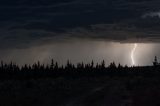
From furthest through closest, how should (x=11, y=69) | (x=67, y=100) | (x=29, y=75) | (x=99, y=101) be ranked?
(x=11, y=69) < (x=29, y=75) < (x=67, y=100) < (x=99, y=101)

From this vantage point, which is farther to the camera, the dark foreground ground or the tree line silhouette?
the tree line silhouette

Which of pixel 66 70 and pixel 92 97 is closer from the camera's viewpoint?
pixel 92 97

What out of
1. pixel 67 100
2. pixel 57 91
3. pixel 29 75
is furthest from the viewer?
pixel 29 75

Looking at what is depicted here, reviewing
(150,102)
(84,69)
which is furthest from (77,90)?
(84,69)

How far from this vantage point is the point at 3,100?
5100cm

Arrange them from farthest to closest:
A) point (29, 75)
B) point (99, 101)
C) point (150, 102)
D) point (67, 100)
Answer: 1. point (29, 75)
2. point (67, 100)
3. point (99, 101)
4. point (150, 102)

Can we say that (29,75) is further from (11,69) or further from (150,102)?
(150,102)

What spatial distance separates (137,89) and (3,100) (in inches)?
556

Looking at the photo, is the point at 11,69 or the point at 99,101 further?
the point at 11,69

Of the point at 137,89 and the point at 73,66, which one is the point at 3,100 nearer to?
the point at 137,89

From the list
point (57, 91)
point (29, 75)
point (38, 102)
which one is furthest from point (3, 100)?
point (29, 75)

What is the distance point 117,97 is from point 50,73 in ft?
310

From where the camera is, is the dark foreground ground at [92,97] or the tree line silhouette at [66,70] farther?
the tree line silhouette at [66,70]

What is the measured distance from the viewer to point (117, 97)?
4994 cm
